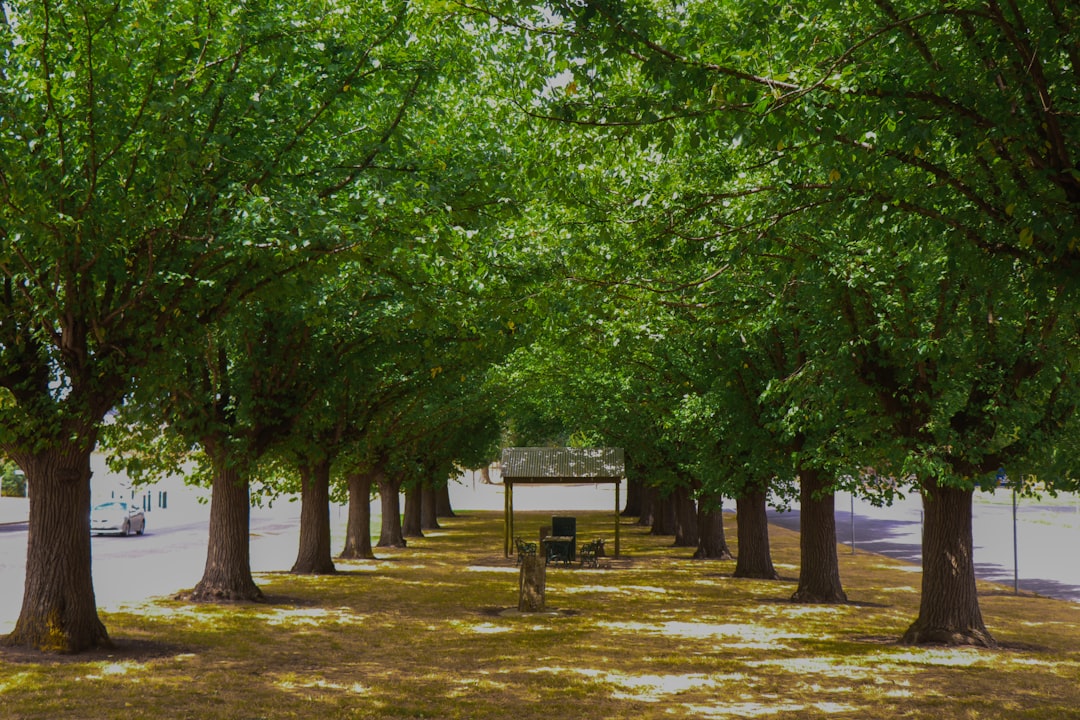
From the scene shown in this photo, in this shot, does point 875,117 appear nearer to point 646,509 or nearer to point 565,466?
point 565,466

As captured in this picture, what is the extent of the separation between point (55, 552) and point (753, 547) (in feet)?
54.9

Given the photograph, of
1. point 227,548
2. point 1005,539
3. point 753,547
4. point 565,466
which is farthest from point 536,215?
point 1005,539

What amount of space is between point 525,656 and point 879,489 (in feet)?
19.2

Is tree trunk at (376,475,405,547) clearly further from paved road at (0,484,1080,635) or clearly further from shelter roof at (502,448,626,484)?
shelter roof at (502,448,626,484)

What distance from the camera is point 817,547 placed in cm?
1986

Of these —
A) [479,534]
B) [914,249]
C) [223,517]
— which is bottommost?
[479,534]

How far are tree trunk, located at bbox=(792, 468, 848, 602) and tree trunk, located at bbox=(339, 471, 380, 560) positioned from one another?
47.0 ft

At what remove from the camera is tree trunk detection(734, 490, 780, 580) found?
2433cm

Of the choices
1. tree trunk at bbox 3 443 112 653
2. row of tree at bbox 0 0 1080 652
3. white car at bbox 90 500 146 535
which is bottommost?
white car at bbox 90 500 146 535

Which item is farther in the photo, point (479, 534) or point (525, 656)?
point (479, 534)

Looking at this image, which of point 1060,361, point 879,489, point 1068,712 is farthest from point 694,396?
point 1068,712

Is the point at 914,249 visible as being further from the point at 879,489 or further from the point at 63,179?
the point at 63,179

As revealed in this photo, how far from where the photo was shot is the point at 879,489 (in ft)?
50.0

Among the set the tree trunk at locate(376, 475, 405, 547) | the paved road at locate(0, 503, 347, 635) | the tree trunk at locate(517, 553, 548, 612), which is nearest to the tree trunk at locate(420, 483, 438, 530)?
the paved road at locate(0, 503, 347, 635)
